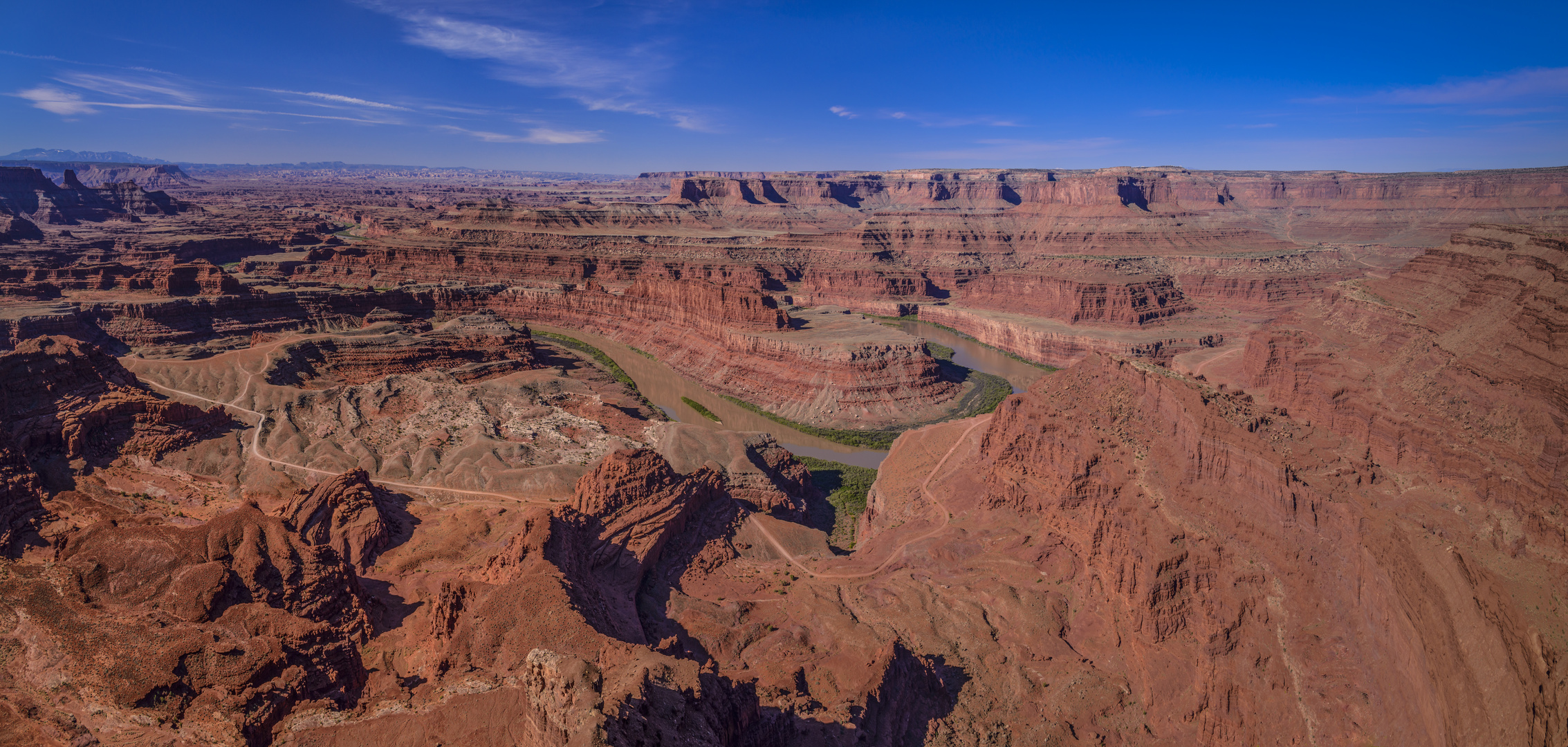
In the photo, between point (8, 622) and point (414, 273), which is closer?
point (8, 622)

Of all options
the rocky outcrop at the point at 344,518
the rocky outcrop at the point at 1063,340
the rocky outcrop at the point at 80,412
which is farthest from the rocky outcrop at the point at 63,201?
the rocky outcrop at the point at 1063,340

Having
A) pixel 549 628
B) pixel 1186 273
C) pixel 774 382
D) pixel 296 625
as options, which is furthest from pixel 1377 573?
pixel 1186 273

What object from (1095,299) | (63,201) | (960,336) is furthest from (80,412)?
(63,201)

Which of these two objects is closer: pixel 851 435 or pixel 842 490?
pixel 842 490

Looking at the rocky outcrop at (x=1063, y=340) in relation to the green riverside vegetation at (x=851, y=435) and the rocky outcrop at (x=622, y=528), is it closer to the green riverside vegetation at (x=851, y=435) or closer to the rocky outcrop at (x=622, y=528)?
the green riverside vegetation at (x=851, y=435)

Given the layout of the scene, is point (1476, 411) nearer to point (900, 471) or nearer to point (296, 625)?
point (900, 471)

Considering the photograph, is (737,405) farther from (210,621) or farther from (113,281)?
(113,281)
